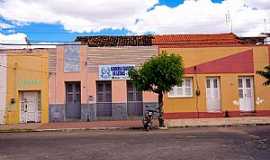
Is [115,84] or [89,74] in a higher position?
[89,74]

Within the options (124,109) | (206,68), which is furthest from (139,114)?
(206,68)

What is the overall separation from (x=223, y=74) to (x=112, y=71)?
7.74m

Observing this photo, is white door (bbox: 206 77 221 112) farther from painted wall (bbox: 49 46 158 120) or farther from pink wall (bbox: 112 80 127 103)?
pink wall (bbox: 112 80 127 103)

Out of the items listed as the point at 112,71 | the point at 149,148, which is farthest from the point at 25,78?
the point at 149,148

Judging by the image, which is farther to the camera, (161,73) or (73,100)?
(73,100)

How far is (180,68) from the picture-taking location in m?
24.5

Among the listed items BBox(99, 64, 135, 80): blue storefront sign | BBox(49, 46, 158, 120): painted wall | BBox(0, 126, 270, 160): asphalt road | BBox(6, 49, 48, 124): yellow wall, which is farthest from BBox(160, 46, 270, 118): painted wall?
BBox(0, 126, 270, 160): asphalt road

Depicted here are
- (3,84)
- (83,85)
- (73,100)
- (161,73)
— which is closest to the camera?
(161,73)

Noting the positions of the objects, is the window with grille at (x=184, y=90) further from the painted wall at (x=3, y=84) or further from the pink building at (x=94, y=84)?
the painted wall at (x=3, y=84)

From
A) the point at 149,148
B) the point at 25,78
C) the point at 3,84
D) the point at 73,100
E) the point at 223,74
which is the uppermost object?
the point at 223,74

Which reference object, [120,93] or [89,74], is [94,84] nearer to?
[89,74]

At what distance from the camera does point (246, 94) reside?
31.3 m

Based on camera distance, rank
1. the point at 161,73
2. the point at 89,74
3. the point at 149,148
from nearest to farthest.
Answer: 1. the point at 149,148
2. the point at 161,73
3. the point at 89,74

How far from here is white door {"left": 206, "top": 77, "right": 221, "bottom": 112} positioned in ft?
102
